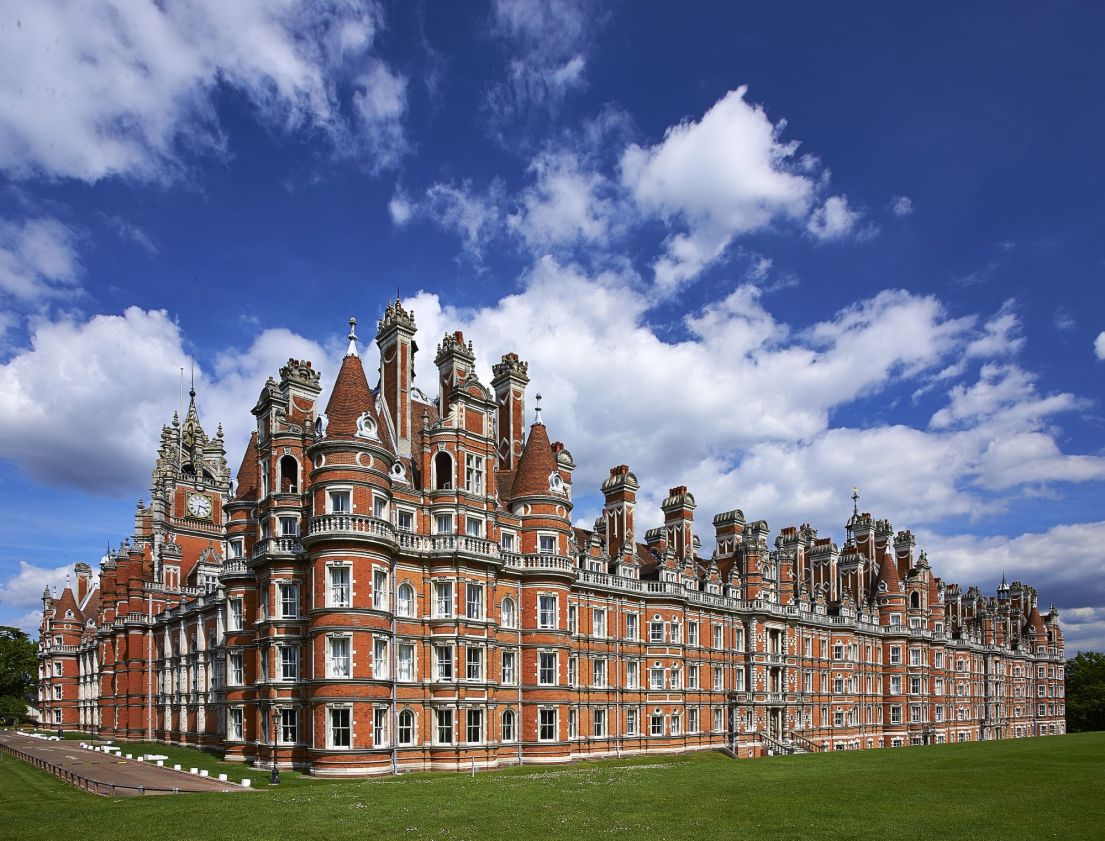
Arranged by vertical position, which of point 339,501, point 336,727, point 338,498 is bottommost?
point 336,727

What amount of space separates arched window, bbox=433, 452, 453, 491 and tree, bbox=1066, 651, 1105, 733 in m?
131

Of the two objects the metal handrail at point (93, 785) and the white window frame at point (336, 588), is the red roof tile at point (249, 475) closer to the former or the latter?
the white window frame at point (336, 588)

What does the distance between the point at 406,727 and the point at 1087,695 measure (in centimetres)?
13855

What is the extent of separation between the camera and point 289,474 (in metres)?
57.5

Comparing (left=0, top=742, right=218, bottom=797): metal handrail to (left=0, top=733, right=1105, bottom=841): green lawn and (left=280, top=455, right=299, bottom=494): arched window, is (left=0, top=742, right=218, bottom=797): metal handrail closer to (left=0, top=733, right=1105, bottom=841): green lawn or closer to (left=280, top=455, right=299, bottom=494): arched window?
(left=0, top=733, right=1105, bottom=841): green lawn

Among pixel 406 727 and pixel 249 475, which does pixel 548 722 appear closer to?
pixel 406 727

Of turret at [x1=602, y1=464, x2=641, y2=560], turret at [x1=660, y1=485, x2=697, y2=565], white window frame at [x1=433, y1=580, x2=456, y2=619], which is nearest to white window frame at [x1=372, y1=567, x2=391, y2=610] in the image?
white window frame at [x1=433, y1=580, x2=456, y2=619]

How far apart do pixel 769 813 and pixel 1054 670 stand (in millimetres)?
137961

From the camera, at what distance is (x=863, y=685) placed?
9981cm

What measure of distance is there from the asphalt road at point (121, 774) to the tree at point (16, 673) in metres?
54.7

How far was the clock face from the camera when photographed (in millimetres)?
92938

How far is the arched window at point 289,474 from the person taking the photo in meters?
57.1

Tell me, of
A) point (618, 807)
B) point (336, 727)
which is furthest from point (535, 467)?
point (618, 807)

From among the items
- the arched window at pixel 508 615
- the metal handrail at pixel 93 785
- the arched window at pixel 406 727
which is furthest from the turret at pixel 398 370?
the metal handrail at pixel 93 785
